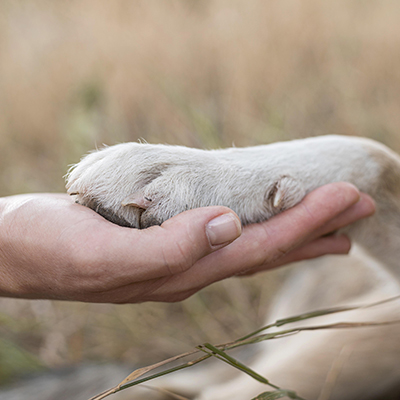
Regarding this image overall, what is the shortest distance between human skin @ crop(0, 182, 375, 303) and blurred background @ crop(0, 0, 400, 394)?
1.12m

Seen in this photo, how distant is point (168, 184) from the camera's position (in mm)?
894

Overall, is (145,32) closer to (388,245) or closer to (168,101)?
(168,101)

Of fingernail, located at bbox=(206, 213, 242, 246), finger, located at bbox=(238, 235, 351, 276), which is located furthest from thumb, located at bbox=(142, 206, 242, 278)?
finger, located at bbox=(238, 235, 351, 276)

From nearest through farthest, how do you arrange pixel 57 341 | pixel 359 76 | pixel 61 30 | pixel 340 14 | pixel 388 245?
pixel 388 245 < pixel 57 341 < pixel 359 76 < pixel 340 14 < pixel 61 30

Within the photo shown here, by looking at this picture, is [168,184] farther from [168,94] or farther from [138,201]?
[168,94]

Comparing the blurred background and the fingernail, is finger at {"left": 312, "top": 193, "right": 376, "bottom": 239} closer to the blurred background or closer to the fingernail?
the fingernail

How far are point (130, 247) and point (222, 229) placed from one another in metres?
0.21

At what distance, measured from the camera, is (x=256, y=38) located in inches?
128

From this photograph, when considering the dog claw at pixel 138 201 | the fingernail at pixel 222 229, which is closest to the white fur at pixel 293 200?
the dog claw at pixel 138 201

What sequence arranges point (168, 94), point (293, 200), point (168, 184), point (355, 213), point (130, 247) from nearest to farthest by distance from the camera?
point (130, 247), point (168, 184), point (293, 200), point (355, 213), point (168, 94)

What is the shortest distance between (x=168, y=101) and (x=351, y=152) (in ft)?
6.98

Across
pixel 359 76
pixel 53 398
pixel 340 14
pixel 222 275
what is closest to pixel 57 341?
pixel 53 398

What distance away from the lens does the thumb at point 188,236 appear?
0.77 metres

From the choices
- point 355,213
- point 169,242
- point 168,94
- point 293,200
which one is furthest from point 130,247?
point 168,94
